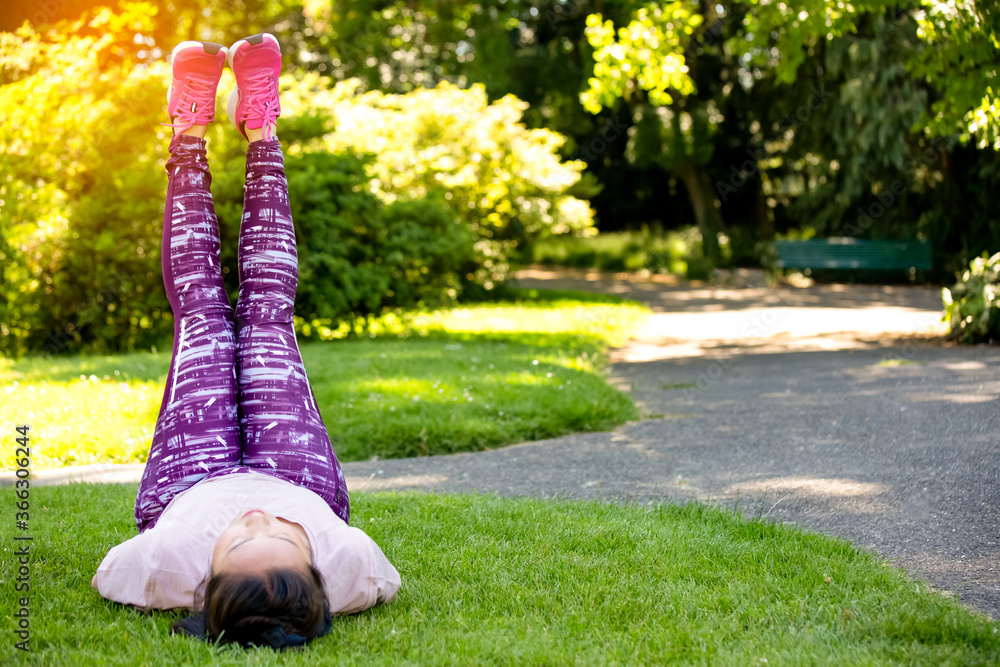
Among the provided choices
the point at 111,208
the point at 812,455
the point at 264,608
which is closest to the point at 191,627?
the point at 264,608

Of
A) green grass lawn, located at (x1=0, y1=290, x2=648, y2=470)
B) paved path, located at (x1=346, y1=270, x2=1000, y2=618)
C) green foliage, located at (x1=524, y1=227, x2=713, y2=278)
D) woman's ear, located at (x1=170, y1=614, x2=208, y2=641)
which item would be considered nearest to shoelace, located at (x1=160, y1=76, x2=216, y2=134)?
woman's ear, located at (x1=170, y1=614, x2=208, y2=641)

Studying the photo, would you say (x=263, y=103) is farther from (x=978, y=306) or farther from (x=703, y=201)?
(x=703, y=201)

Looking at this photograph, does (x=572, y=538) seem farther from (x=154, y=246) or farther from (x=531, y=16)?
(x=531, y=16)

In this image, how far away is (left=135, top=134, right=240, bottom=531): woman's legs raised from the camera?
11.0 feet

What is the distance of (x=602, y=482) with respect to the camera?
5195 millimetres

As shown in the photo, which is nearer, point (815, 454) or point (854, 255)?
point (815, 454)

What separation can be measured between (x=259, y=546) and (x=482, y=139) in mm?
14548

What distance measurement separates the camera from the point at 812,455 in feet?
18.3

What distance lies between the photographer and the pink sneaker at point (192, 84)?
4.04 m

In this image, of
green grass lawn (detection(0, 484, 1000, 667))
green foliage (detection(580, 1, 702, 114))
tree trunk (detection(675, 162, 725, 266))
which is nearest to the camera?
green grass lawn (detection(0, 484, 1000, 667))

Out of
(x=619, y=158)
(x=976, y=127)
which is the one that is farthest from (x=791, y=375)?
(x=619, y=158)

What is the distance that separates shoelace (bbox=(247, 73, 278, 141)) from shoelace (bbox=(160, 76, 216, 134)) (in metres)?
0.17

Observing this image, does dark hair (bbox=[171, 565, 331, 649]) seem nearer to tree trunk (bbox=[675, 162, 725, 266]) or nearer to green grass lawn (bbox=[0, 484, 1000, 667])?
green grass lawn (bbox=[0, 484, 1000, 667])

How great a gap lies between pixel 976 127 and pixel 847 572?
6.93m
